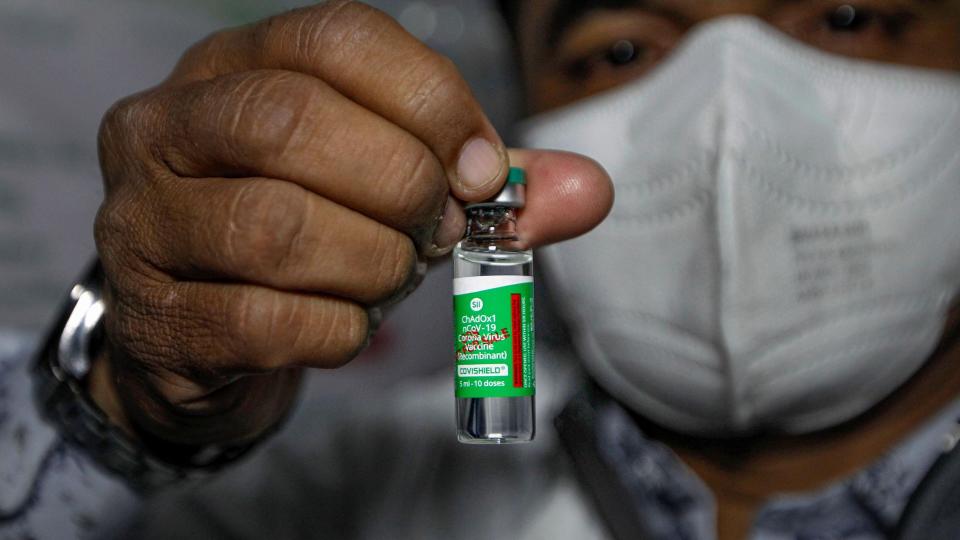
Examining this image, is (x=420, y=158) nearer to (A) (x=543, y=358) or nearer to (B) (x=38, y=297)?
(A) (x=543, y=358)

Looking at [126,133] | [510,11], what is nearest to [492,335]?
[126,133]

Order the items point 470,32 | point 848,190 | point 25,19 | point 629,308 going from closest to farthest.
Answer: point 848,190
point 629,308
point 25,19
point 470,32

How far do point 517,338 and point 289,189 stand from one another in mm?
249

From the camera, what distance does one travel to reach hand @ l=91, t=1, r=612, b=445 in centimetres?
70

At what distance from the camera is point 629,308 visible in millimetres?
1207

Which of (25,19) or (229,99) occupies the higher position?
(25,19)

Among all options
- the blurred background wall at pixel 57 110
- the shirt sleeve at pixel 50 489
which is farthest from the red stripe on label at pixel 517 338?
the blurred background wall at pixel 57 110

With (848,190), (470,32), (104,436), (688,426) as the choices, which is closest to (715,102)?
(848,190)

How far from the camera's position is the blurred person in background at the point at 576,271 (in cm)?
72

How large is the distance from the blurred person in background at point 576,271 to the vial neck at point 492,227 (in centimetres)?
2

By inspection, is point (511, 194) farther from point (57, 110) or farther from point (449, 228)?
point (57, 110)

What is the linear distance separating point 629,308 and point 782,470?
0.35 m

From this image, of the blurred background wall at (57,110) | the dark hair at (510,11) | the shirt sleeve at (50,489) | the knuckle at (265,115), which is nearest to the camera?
the knuckle at (265,115)

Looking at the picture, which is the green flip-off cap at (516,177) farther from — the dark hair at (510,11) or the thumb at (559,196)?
the dark hair at (510,11)
